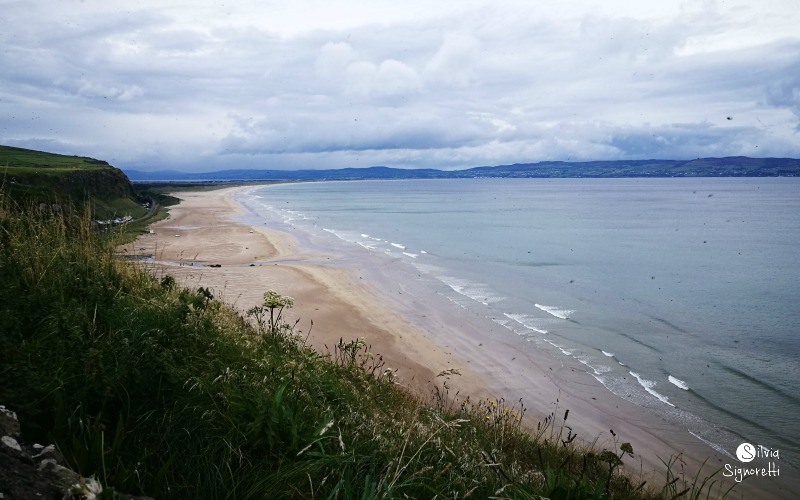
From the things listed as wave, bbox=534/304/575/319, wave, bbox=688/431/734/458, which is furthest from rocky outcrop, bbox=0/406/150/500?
wave, bbox=534/304/575/319

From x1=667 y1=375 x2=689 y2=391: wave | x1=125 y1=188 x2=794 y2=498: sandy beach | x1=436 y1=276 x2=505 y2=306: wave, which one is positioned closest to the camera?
x1=125 y1=188 x2=794 y2=498: sandy beach

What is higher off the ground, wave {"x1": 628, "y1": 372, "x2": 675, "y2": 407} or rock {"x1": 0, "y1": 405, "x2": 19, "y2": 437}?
rock {"x1": 0, "y1": 405, "x2": 19, "y2": 437}

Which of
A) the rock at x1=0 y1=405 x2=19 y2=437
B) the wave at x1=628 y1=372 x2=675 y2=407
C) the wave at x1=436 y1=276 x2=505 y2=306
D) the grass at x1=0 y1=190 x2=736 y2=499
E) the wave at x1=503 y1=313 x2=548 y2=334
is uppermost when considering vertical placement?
the rock at x1=0 y1=405 x2=19 y2=437

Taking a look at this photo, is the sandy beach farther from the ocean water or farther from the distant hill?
the distant hill

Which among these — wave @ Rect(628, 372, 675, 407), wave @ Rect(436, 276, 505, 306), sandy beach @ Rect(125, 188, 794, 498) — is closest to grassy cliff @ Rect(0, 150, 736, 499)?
sandy beach @ Rect(125, 188, 794, 498)

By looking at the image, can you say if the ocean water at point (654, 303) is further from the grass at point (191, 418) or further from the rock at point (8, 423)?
the rock at point (8, 423)

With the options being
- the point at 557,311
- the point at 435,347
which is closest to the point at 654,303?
the point at 557,311

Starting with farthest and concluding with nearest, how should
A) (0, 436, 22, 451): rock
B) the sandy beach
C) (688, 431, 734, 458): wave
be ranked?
1. the sandy beach
2. (688, 431, 734, 458): wave
3. (0, 436, 22, 451): rock

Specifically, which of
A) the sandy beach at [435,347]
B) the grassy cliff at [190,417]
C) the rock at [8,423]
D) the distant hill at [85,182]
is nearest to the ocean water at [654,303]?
the sandy beach at [435,347]

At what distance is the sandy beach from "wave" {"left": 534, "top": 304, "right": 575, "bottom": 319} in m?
3.78

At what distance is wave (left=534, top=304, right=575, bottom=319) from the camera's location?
20.0m

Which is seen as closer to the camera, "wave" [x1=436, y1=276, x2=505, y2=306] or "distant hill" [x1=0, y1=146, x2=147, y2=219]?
"wave" [x1=436, y1=276, x2=505, y2=306]

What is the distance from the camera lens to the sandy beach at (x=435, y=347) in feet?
34.6

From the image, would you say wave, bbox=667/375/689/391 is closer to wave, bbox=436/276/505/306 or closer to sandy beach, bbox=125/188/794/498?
sandy beach, bbox=125/188/794/498
